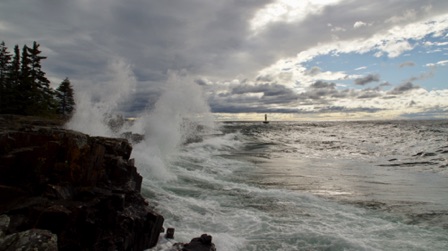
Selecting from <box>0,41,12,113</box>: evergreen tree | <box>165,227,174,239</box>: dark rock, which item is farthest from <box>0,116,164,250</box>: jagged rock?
<box>0,41,12,113</box>: evergreen tree

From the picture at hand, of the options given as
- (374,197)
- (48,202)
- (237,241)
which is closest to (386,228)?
(374,197)

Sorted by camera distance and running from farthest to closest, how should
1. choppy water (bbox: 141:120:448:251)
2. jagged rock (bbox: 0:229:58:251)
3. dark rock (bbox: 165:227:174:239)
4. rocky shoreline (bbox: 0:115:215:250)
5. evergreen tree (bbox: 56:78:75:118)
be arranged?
evergreen tree (bbox: 56:78:75:118) → choppy water (bbox: 141:120:448:251) → dark rock (bbox: 165:227:174:239) → rocky shoreline (bbox: 0:115:215:250) → jagged rock (bbox: 0:229:58:251)

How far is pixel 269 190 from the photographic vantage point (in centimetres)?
1547

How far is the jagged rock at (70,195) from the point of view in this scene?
650cm

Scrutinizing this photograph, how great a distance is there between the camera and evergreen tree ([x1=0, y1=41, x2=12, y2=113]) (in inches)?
1293

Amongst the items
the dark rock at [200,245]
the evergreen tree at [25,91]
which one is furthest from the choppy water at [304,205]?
the evergreen tree at [25,91]

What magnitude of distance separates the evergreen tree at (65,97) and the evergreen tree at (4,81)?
1249 cm

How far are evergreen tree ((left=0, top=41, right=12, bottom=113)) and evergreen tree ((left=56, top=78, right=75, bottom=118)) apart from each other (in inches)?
492

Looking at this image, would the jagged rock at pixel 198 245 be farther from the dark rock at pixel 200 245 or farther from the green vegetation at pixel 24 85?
the green vegetation at pixel 24 85

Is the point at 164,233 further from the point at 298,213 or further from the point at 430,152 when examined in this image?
the point at 430,152

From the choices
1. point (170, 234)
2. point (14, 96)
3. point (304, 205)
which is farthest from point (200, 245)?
point (14, 96)

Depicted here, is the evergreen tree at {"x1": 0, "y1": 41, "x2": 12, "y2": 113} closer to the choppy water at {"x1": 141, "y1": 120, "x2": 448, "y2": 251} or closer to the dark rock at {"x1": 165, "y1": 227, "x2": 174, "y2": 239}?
the choppy water at {"x1": 141, "y1": 120, "x2": 448, "y2": 251}

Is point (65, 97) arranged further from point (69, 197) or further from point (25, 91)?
point (69, 197)

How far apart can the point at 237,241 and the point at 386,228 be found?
5445 mm
